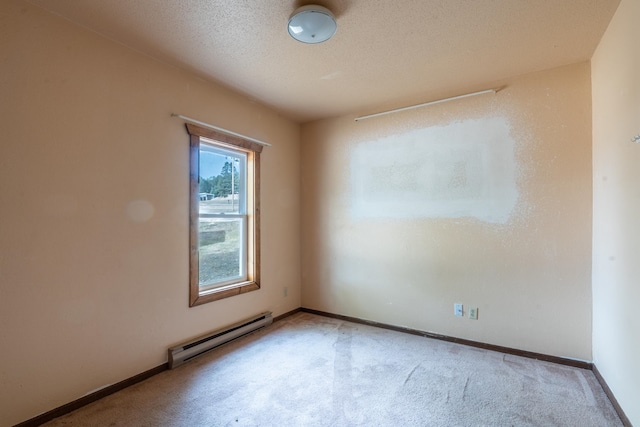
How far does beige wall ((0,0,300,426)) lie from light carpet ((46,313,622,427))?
0.34 m

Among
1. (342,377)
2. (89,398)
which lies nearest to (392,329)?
(342,377)

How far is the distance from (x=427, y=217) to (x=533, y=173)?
0.99m

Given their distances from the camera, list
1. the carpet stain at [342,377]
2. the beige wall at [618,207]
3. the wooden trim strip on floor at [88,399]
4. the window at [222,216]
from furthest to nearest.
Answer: the window at [222,216] < the carpet stain at [342,377] < the wooden trim strip on floor at [88,399] < the beige wall at [618,207]

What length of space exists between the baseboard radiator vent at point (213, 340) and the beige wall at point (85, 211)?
85mm

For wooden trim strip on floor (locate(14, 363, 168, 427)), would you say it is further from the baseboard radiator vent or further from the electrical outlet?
the electrical outlet

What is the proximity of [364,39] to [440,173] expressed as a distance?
1541 mm

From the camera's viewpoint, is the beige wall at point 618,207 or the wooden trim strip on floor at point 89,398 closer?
the beige wall at point 618,207

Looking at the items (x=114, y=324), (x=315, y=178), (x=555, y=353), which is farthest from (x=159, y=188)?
(x=555, y=353)

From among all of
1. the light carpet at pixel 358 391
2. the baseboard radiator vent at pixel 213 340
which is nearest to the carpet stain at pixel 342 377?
the light carpet at pixel 358 391

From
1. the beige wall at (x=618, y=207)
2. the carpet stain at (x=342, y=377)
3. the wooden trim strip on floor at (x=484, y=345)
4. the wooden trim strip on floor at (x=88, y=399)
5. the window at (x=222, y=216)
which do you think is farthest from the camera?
the window at (x=222, y=216)

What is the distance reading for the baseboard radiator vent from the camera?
250 cm

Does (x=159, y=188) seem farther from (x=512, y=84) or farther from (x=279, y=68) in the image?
(x=512, y=84)

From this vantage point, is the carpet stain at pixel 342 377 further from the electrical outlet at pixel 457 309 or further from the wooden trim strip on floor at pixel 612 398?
the wooden trim strip on floor at pixel 612 398

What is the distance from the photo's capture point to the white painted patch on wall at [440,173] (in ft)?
9.12
